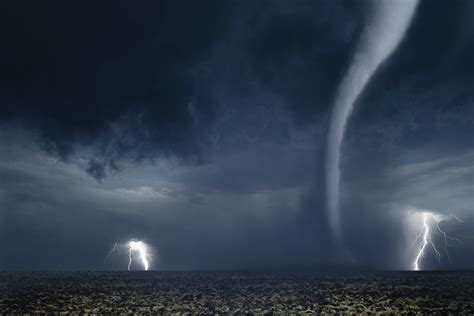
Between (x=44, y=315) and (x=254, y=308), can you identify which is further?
(x=254, y=308)

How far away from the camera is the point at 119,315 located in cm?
3731

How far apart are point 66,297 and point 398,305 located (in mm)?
41590

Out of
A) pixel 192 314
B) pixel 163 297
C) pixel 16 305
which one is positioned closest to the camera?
pixel 192 314

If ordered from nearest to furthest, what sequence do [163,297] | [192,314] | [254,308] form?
[192,314] < [254,308] < [163,297]

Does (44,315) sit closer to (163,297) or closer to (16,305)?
(16,305)

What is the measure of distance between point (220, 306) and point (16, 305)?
2283 centimetres

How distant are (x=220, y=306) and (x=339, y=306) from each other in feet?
41.1

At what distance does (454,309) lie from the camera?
3816 centimetres

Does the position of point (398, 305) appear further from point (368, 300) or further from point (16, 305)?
point (16, 305)

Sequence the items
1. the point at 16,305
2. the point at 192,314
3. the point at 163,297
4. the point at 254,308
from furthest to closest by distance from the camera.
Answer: the point at 163,297 → the point at 16,305 → the point at 254,308 → the point at 192,314

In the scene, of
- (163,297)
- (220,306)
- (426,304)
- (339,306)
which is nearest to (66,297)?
(163,297)

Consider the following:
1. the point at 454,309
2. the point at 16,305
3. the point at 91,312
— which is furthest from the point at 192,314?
the point at 454,309

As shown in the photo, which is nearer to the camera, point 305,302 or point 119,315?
point 119,315

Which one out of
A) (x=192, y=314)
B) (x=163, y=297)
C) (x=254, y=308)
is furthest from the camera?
(x=163, y=297)
